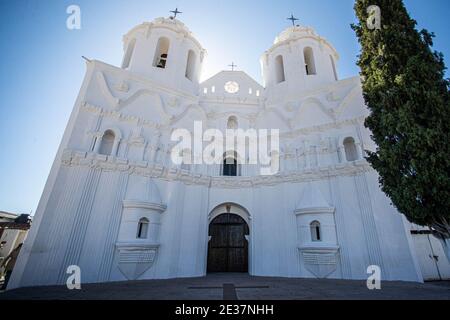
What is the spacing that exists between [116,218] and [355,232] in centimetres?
1123

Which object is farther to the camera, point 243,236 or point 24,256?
point 243,236

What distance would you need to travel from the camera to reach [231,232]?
1312 centimetres

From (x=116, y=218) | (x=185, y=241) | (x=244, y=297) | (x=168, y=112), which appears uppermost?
(x=168, y=112)

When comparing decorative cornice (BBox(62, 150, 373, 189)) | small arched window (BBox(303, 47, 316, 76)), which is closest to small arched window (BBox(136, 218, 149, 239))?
decorative cornice (BBox(62, 150, 373, 189))

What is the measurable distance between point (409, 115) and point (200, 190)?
9795 millimetres

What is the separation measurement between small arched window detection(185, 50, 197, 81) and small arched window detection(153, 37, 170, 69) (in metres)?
1.66

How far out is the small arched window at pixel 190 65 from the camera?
16602 mm

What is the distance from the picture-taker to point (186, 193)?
486 inches

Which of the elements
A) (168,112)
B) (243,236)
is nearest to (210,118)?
(168,112)

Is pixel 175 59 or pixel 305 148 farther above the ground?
pixel 175 59

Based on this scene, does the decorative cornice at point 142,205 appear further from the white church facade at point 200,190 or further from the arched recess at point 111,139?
the arched recess at point 111,139

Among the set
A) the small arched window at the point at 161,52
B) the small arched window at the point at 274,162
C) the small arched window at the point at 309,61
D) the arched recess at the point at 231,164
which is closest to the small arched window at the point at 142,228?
the arched recess at the point at 231,164

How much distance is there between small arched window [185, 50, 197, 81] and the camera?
16.6 meters

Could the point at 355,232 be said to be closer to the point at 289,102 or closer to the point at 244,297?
the point at 244,297
